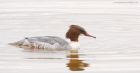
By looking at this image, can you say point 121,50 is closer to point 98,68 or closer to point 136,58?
point 136,58

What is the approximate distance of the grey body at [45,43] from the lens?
62.4 ft

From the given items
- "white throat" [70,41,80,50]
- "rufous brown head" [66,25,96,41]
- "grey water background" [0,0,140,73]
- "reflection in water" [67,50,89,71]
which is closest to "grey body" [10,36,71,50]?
"white throat" [70,41,80,50]

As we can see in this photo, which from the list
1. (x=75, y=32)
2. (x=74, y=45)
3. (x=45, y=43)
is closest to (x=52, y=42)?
(x=45, y=43)

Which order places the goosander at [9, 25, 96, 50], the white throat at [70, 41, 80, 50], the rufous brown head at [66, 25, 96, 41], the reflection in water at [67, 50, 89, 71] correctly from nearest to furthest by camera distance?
the reflection in water at [67, 50, 89, 71] < the white throat at [70, 41, 80, 50] < the goosander at [9, 25, 96, 50] < the rufous brown head at [66, 25, 96, 41]

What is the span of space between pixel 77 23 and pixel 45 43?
12.5ft

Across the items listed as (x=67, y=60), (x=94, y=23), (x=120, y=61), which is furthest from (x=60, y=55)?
(x=94, y=23)

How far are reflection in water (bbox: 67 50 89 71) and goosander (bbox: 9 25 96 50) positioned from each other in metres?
0.79

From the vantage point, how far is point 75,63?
16.5m

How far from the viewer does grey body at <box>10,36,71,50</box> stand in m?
19.0

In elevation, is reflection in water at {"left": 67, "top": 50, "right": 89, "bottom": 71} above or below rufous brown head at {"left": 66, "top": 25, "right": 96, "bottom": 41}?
below

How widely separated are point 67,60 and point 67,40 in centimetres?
384

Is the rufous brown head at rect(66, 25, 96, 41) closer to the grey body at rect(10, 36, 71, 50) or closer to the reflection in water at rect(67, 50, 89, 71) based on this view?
the grey body at rect(10, 36, 71, 50)

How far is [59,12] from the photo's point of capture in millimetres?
24938

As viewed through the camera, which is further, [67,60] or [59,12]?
[59,12]
